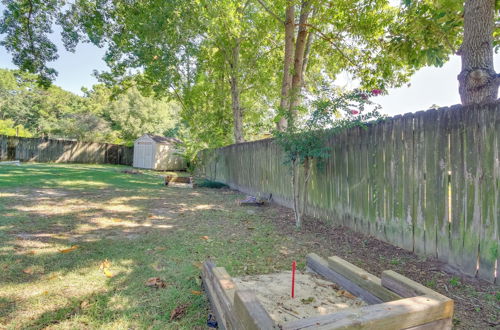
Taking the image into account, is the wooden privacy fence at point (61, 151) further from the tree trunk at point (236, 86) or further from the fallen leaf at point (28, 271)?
the fallen leaf at point (28, 271)

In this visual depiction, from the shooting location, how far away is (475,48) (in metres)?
2.84

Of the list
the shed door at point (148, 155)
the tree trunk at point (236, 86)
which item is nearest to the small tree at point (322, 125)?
the tree trunk at point (236, 86)

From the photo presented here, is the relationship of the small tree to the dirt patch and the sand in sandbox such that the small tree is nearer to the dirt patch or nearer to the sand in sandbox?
the dirt patch

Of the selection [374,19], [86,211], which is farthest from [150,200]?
[374,19]

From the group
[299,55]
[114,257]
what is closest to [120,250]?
[114,257]

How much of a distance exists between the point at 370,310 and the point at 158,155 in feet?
61.9

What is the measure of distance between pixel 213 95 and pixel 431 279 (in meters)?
13.4

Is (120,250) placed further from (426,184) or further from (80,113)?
(80,113)

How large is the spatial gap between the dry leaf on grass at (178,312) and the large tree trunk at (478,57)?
3330 mm

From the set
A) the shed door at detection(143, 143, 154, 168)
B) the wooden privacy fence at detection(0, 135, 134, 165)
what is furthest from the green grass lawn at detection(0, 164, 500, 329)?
the wooden privacy fence at detection(0, 135, 134, 165)

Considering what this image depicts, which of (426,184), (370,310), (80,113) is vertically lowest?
(370,310)

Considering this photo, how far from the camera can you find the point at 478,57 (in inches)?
111

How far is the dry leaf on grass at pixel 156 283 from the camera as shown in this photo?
91.4 inches

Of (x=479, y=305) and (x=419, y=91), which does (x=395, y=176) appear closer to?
(x=479, y=305)
